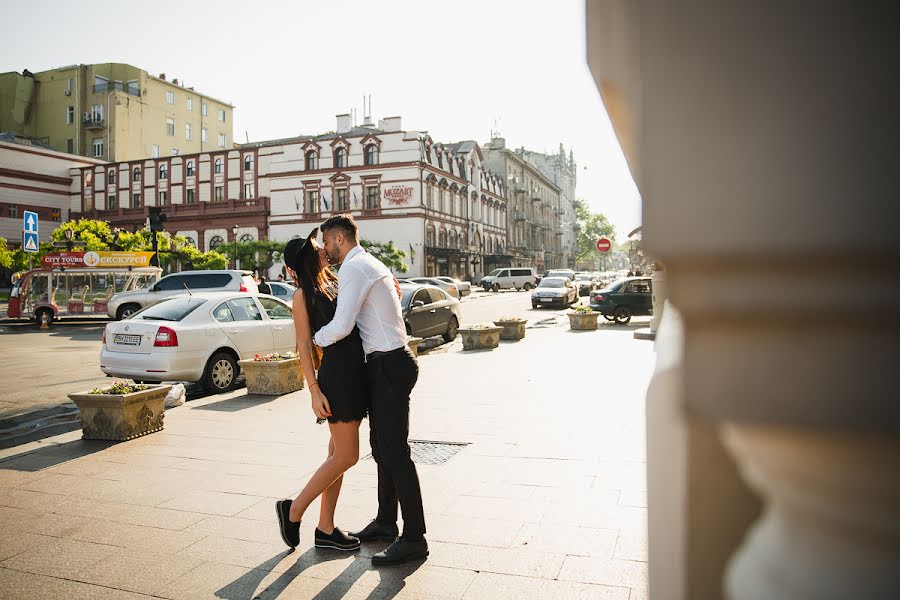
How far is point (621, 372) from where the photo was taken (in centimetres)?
1111

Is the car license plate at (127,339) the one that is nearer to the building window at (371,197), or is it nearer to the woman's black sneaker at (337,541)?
the woman's black sneaker at (337,541)

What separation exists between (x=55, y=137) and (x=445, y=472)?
71572 mm

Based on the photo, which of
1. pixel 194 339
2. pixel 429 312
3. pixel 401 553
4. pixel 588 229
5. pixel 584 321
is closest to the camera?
pixel 401 553

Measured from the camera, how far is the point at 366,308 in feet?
12.8

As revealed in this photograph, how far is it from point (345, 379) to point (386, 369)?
25 cm

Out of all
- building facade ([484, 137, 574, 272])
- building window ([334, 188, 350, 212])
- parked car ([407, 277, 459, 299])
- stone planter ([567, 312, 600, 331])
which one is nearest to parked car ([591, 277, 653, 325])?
stone planter ([567, 312, 600, 331])

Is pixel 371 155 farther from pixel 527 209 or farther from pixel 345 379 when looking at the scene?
pixel 345 379

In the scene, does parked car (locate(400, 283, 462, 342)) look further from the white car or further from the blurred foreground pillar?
the blurred foreground pillar

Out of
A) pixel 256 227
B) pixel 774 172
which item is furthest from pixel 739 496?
pixel 256 227

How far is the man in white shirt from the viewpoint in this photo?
3.80 metres

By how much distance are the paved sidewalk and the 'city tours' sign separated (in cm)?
1962

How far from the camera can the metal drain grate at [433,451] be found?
6016mm

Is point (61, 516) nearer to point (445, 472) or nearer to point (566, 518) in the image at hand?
point (445, 472)

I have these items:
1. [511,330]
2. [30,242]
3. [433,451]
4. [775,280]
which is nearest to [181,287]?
[30,242]
